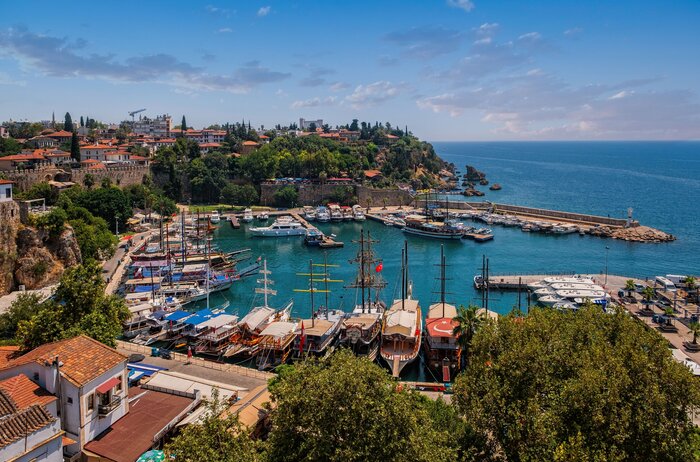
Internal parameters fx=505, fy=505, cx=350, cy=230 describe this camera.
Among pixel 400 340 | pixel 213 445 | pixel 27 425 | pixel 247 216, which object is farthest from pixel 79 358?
pixel 247 216

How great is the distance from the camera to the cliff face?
34.6 meters

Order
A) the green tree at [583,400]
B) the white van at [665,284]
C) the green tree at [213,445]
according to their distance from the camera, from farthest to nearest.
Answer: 1. the white van at [665,284]
2. the green tree at [583,400]
3. the green tree at [213,445]

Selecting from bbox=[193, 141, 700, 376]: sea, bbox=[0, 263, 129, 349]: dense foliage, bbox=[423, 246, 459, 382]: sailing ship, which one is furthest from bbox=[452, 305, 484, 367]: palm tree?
bbox=[0, 263, 129, 349]: dense foliage

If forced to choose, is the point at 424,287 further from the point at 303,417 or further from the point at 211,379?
the point at 303,417

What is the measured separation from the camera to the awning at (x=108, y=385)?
15812 mm

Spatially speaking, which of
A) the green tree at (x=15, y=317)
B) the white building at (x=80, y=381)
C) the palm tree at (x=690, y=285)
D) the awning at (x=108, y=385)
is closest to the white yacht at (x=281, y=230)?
the green tree at (x=15, y=317)

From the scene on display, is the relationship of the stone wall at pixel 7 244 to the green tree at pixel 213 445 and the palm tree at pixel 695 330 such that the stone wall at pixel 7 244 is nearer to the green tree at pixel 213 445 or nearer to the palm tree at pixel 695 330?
the green tree at pixel 213 445

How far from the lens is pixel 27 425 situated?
13.1 meters

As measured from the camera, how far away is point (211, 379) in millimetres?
22719

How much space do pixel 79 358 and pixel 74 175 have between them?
56.6 metres

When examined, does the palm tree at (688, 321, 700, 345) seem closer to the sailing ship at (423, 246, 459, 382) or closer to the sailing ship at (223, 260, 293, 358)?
the sailing ship at (423, 246, 459, 382)

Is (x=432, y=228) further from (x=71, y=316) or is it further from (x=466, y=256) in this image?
(x=71, y=316)

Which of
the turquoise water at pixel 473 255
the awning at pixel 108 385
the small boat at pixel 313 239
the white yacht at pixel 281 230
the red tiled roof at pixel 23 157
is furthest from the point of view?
the white yacht at pixel 281 230

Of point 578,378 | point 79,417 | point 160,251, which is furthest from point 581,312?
point 160,251
